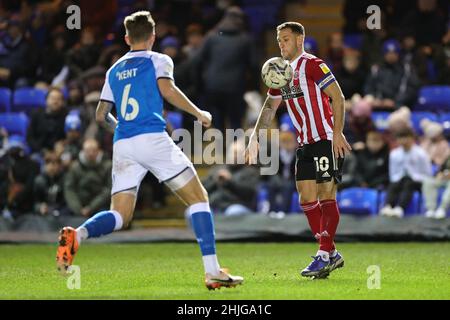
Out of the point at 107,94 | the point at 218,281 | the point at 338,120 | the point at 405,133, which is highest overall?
the point at 107,94

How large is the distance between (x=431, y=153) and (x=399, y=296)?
25.6 feet

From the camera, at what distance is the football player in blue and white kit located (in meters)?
8.16

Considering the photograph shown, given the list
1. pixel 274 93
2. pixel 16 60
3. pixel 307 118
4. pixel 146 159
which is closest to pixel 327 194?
pixel 307 118

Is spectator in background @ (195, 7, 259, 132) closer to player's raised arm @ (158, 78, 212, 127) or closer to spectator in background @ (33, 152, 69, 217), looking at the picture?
spectator in background @ (33, 152, 69, 217)

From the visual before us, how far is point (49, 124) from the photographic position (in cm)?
1667

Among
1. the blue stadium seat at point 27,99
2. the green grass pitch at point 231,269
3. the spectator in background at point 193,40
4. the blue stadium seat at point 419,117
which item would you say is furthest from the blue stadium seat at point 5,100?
the blue stadium seat at point 419,117

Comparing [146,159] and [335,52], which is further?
[335,52]

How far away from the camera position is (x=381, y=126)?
16594mm

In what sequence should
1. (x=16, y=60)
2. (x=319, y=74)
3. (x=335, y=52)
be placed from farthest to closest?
(x=16, y=60)
(x=335, y=52)
(x=319, y=74)

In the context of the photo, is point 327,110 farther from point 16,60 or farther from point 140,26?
point 16,60

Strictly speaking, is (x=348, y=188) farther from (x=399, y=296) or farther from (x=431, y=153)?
(x=399, y=296)

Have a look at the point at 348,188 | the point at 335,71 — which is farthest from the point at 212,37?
the point at 348,188

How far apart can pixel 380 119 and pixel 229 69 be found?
96.9 inches

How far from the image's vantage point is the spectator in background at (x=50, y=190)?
15.6m
